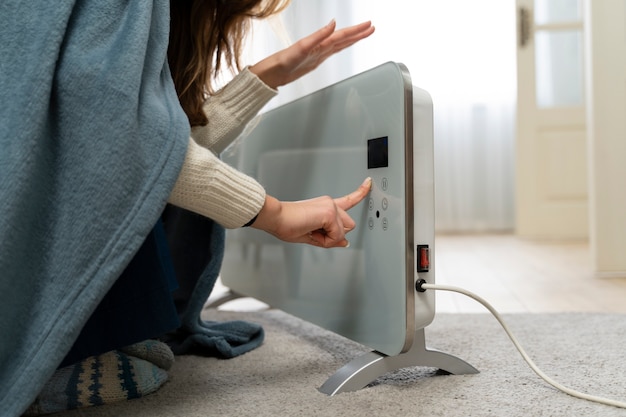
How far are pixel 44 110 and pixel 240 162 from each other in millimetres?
603

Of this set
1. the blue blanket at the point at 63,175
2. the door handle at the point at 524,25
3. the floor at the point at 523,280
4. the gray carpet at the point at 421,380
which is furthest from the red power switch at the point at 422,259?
the door handle at the point at 524,25

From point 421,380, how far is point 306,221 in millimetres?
238

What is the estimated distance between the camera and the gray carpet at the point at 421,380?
2.05 feet

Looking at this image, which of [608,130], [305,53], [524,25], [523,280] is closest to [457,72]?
[524,25]

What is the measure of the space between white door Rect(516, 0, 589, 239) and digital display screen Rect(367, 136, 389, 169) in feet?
7.19

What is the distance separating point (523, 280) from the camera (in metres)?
1.58

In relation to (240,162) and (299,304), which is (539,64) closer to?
(240,162)

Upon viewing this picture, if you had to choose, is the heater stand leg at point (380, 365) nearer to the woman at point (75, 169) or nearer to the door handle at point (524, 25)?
the woman at point (75, 169)

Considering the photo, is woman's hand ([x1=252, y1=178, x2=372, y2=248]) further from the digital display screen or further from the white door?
the white door

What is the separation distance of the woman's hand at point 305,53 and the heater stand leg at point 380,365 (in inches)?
15.1

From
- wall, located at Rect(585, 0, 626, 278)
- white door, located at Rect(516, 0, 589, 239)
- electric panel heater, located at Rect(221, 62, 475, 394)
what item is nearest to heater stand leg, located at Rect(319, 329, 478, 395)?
electric panel heater, located at Rect(221, 62, 475, 394)

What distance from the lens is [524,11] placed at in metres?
2.78

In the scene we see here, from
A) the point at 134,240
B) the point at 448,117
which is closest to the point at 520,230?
the point at 448,117

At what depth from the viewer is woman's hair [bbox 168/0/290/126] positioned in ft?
2.66
